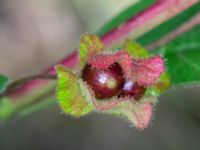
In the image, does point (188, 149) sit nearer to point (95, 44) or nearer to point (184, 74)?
point (184, 74)

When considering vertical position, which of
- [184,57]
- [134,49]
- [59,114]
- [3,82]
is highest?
[3,82]

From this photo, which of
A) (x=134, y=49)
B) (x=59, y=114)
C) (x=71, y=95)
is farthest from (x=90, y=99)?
(x=59, y=114)

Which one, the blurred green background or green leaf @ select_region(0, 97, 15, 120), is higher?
green leaf @ select_region(0, 97, 15, 120)

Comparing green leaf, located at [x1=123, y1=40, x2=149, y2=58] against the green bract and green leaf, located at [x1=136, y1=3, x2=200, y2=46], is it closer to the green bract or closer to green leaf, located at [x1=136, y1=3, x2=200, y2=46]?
the green bract

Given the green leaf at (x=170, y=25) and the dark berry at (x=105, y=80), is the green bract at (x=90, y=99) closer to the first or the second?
the dark berry at (x=105, y=80)

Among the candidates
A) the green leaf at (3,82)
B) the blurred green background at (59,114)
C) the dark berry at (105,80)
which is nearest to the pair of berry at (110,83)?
the dark berry at (105,80)

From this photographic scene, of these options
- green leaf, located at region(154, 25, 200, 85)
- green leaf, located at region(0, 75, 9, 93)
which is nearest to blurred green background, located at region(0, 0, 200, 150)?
green leaf, located at region(154, 25, 200, 85)

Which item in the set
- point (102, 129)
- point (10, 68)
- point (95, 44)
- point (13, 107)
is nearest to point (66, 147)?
point (102, 129)

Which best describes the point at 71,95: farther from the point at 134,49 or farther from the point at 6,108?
the point at 6,108
